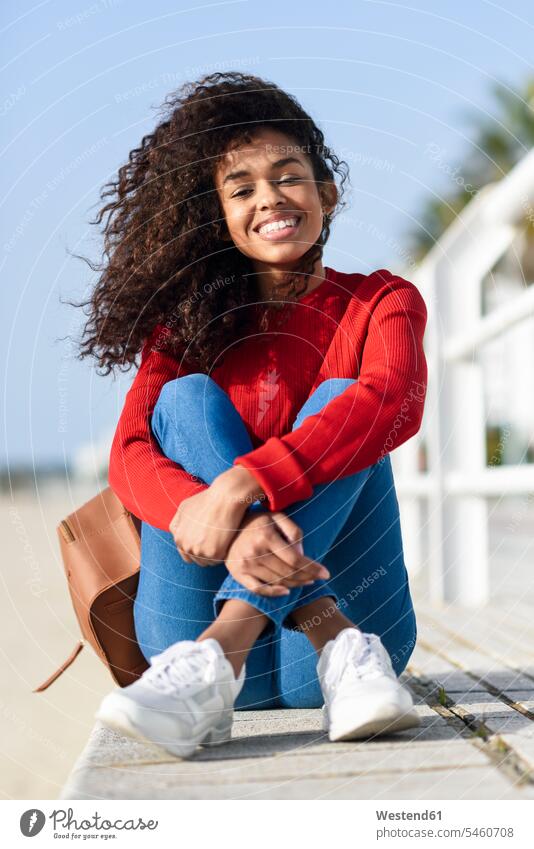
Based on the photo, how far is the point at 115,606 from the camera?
1457 millimetres

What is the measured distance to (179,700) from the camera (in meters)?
1.09

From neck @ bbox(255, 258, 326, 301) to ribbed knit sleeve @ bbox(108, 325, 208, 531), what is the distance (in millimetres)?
210

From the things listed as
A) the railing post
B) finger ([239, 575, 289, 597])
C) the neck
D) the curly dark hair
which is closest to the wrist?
finger ([239, 575, 289, 597])

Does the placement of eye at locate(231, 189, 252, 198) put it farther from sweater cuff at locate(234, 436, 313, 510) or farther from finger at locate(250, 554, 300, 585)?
finger at locate(250, 554, 300, 585)

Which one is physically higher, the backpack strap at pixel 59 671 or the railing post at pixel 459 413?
the railing post at pixel 459 413

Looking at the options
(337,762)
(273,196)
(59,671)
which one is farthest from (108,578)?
(273,196)

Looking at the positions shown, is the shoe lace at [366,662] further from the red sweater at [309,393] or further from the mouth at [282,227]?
the mouth at [282,227]

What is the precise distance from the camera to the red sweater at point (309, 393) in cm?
126

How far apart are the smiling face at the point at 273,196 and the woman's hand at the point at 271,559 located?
0.52 metres

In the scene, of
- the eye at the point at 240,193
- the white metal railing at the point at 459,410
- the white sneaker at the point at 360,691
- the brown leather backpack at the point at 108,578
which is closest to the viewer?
the white sneaker at the point at 360,691

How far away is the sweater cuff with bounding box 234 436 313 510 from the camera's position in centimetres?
122

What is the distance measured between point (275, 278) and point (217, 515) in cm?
56
